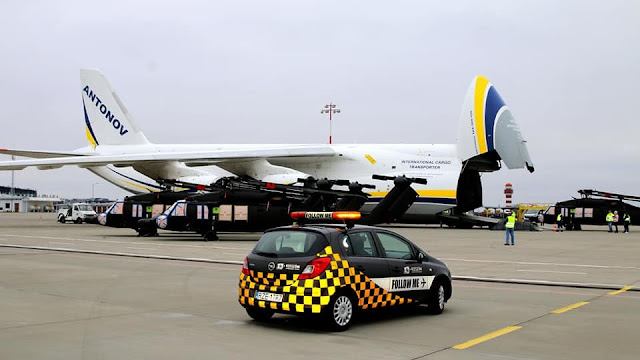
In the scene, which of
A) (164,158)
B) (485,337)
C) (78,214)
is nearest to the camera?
(485,337)

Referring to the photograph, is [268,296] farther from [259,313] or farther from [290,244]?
[290,244]

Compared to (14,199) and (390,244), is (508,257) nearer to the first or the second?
(390,244)

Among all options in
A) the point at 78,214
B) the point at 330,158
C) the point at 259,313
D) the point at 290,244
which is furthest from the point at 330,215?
the point at 78,214

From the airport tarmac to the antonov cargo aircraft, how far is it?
61.5 feet

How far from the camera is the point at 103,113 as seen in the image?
43.1 m

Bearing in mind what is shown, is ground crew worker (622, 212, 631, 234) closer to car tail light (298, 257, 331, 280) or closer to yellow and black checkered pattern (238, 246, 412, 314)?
yellow and black checkered pattern (238, 246, 412, 314)

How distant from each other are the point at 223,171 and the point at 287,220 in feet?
53.6

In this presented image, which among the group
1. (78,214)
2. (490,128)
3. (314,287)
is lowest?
(314,287)

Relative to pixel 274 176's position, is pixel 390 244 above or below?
below

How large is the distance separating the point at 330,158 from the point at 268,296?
3183 centimetres

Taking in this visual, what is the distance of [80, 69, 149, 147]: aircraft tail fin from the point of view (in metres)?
42.8

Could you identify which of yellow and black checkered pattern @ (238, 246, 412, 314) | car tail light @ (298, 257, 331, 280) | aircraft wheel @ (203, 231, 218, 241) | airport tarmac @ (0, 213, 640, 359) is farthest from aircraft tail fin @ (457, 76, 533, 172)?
car tail light @ (298, 257, 331, 280)

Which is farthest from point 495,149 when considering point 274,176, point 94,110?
point 94,110

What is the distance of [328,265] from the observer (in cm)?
834
